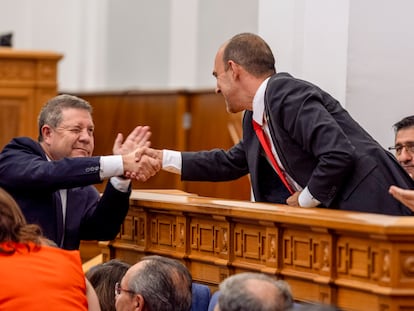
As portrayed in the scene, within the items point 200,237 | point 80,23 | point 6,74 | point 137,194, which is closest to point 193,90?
point 6,74

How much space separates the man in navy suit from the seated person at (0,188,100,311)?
3.15 feet

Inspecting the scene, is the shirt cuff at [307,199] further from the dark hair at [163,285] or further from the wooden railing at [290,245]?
the dark hair at [163,285]

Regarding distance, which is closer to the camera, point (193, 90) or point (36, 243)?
point (36, 243)

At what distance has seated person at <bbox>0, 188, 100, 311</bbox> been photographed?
3873mm

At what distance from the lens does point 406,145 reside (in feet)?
17.3

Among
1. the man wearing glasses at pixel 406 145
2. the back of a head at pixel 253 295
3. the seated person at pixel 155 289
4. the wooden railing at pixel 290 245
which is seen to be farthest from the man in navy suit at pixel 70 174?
the back of a head at pixel 253 295

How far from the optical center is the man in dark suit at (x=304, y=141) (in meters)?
4.52

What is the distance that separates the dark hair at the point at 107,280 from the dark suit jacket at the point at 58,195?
59 cm

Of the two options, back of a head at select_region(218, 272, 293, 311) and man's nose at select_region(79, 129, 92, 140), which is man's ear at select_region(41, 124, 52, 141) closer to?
man's nose at select_region(79, 129, 92, 140)

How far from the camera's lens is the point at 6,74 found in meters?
9.87

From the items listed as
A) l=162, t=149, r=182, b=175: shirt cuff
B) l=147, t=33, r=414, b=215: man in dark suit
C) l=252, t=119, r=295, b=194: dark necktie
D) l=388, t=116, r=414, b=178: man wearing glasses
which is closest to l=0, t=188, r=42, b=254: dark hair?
l=147, t=33, r=414, b=215: man in dark suit

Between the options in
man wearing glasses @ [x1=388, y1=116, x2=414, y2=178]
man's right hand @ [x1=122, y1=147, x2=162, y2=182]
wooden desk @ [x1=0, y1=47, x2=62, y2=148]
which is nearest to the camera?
man's right hand @ [x1=122, y1=147, x2=162, y2=182]

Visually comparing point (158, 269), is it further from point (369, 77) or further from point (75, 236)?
point (369, 77)

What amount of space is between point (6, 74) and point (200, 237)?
5494 mm
